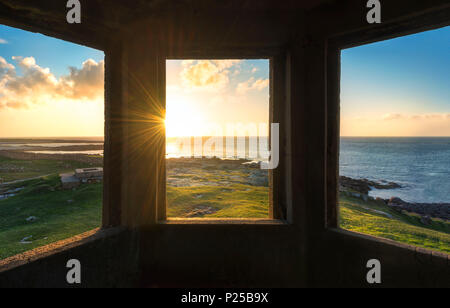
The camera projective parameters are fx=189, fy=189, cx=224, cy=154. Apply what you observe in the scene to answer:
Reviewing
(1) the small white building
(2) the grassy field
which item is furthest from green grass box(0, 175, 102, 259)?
(1) the small white building

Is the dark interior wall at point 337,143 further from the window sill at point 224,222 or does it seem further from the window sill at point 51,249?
the window sill at point 51,249

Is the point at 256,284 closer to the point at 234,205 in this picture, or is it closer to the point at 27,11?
the point at 234,205

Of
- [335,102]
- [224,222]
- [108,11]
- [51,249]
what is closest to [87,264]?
[51,249]

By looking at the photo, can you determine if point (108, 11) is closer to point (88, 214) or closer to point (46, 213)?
point (88, 214)

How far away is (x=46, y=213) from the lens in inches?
229

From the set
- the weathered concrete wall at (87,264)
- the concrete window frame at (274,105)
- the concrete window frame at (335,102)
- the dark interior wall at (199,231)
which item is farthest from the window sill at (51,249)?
the concrete window frame at (335,102)

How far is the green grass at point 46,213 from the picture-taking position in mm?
4004

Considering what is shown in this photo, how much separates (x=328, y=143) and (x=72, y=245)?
3.37 metres

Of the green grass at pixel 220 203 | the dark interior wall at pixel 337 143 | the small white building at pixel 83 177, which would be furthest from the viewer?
the small white building at pixel 83 177

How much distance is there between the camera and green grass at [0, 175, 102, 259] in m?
4.00

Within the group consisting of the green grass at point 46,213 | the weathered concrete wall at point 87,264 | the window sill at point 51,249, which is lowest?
the green grass at point 46,213

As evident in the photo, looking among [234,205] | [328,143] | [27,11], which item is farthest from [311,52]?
[234,205]

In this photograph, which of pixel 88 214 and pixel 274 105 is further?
pixel 88 214

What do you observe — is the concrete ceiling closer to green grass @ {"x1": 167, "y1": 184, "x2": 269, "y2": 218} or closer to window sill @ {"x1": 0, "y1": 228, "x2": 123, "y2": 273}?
window sill @ {"x1": 0, "y1": 228, "x2": 123, "y2": 273}
